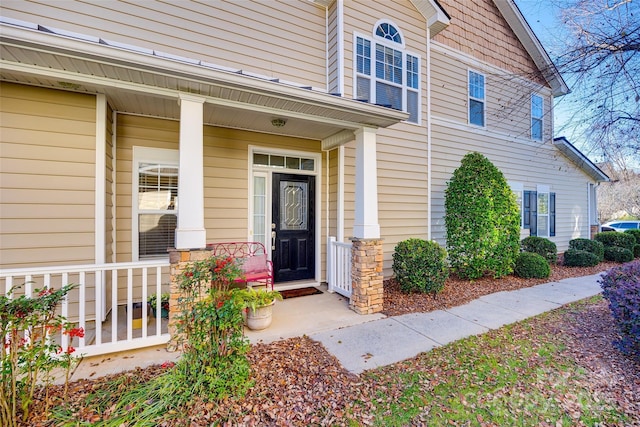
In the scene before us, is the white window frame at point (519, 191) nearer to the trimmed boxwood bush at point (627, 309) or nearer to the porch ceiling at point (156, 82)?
the trimmed boxwood bush at point (627, 309)

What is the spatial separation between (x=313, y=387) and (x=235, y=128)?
3997mm


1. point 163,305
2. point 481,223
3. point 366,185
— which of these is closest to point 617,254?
point 481,223

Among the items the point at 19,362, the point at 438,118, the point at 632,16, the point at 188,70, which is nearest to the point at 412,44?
the point at 438,118

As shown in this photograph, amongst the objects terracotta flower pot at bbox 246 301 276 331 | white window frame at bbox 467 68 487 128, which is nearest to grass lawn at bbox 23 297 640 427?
terracotta flower pot at bbox 246 301 276 331

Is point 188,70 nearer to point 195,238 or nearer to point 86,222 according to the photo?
point 195,238

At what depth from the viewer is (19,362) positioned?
195cm

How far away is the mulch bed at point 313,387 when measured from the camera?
2100 millimetres

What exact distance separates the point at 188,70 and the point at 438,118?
19.3 feet

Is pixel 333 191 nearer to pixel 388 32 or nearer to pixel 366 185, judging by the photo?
pixel 366 185

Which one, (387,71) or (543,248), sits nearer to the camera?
(387,71)

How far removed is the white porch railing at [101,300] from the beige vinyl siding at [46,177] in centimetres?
34

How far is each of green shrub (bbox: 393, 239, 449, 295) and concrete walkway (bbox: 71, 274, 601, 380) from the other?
22.8 inches

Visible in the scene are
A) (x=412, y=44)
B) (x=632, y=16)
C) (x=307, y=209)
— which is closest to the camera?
(x=632, y=16)

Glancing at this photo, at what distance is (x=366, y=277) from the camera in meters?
4.16
